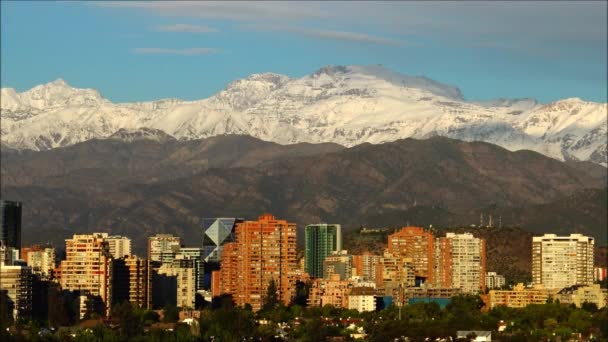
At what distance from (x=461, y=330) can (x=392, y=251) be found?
64707 millimetres

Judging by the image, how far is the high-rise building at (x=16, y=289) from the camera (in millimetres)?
140000

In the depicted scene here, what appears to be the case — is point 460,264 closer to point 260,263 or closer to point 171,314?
point 260,263

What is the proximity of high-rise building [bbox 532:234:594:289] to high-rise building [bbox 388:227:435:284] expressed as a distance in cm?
1129

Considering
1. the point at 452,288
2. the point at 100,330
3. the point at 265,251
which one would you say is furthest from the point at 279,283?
the point at 100,330

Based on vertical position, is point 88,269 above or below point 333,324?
above

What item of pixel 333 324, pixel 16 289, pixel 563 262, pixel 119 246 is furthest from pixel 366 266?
pixel 16 289

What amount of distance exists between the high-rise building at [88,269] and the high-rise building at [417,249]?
43920mm

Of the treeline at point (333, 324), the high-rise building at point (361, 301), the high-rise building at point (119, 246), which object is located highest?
the high-rise building at point (119, 246)

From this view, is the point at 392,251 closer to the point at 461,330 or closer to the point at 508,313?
the point at 508,313

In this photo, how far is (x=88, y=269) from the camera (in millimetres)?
152000

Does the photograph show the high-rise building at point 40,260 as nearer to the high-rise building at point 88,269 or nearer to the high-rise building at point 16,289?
the high-rise building at point 88,269

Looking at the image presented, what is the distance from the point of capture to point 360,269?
190 meters

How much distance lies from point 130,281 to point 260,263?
14.5 meters

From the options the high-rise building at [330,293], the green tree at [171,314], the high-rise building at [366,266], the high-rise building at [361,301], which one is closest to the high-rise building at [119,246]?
the high-rise building at [366,266]
